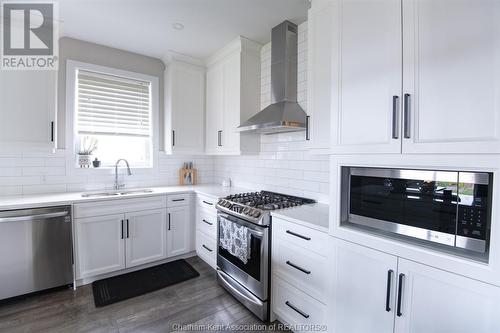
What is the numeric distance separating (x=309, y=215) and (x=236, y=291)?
107 cm

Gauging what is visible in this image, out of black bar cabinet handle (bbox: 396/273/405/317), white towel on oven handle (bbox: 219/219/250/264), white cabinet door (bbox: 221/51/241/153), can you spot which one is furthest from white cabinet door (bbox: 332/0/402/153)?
white cabinet door (bbox: 221/51/241/153)

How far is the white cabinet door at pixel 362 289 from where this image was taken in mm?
1310

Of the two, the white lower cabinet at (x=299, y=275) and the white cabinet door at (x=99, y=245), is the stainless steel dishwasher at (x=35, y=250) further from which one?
the white lower cabinet at (x=299, y=275)

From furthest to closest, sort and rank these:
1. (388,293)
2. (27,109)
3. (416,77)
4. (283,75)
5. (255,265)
Result: (283,75) → (27,109) → (255,265) → (388,293) → (416,77)

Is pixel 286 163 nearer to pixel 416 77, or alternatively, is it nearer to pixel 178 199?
pixel 178 199

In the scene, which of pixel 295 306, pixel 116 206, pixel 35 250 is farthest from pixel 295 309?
pixel 35 250

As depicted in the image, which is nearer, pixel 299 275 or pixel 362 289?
pixel 362 289

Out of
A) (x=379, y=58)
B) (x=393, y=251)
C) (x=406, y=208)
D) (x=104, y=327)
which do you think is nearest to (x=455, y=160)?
(x=406, y=208)

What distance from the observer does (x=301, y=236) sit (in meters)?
1.78

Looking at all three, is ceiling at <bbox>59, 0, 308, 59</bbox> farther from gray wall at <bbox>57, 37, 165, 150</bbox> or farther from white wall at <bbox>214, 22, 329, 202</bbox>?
white wall at <bbox>214, 22, 329, 202</bbox>

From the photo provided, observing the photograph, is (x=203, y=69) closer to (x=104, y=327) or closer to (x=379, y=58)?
(x=379, y=58)

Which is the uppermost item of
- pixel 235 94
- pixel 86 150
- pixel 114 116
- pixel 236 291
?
pixel 235 94

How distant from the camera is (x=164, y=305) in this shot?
2.29 metres

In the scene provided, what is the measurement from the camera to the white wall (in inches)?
97.3
